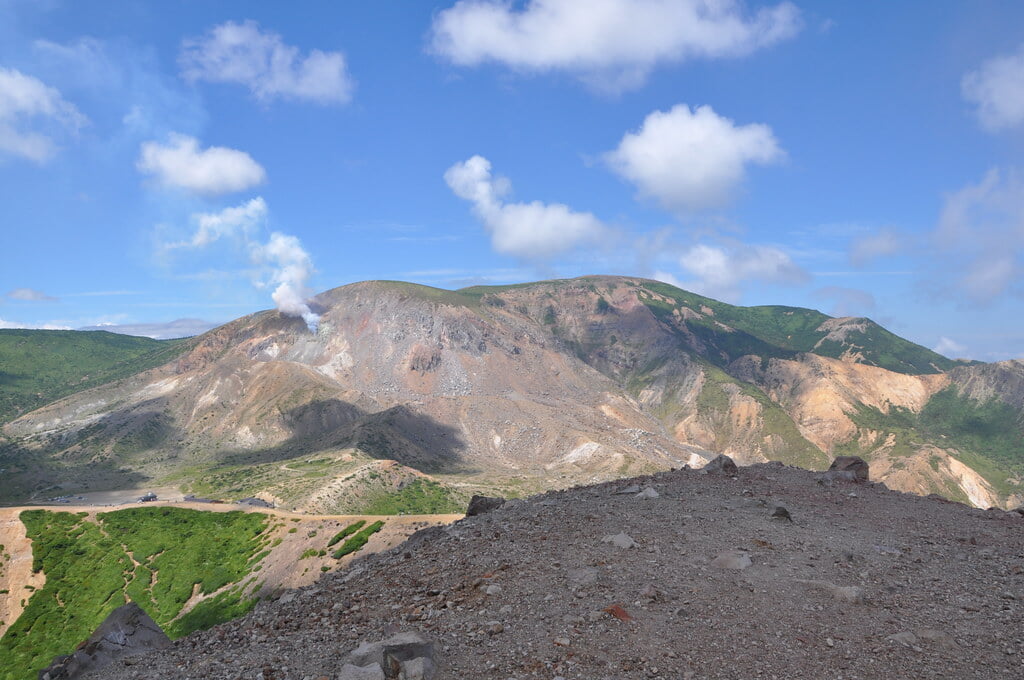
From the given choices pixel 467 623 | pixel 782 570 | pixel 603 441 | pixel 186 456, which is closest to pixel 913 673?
pixel 782 570

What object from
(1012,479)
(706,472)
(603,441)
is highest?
(706,472)

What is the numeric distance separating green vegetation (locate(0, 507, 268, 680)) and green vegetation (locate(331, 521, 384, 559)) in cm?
654

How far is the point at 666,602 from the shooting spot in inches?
510

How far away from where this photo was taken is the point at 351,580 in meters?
17.6

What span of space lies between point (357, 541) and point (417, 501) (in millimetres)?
63872

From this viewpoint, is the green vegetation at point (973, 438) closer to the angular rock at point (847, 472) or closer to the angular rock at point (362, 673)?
the angular rock at point (847, 472)

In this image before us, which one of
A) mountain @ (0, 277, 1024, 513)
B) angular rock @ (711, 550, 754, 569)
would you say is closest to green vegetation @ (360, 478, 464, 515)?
mountain @ (0, 277, 1024, 513)

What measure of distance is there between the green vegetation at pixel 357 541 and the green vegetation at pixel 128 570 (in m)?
6.54

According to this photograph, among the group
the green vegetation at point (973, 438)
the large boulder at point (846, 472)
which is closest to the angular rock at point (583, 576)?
the large boulder at point (846, 472)

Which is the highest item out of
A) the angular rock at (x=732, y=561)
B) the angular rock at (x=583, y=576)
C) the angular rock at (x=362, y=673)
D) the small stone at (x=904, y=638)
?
the angular rock at (x=732, y=561)

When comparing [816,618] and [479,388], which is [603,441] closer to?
[479,388]

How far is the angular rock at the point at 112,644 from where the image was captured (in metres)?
15.6

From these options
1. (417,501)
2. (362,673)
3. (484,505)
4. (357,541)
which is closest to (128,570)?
(357,541)

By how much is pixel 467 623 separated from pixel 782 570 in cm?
830
